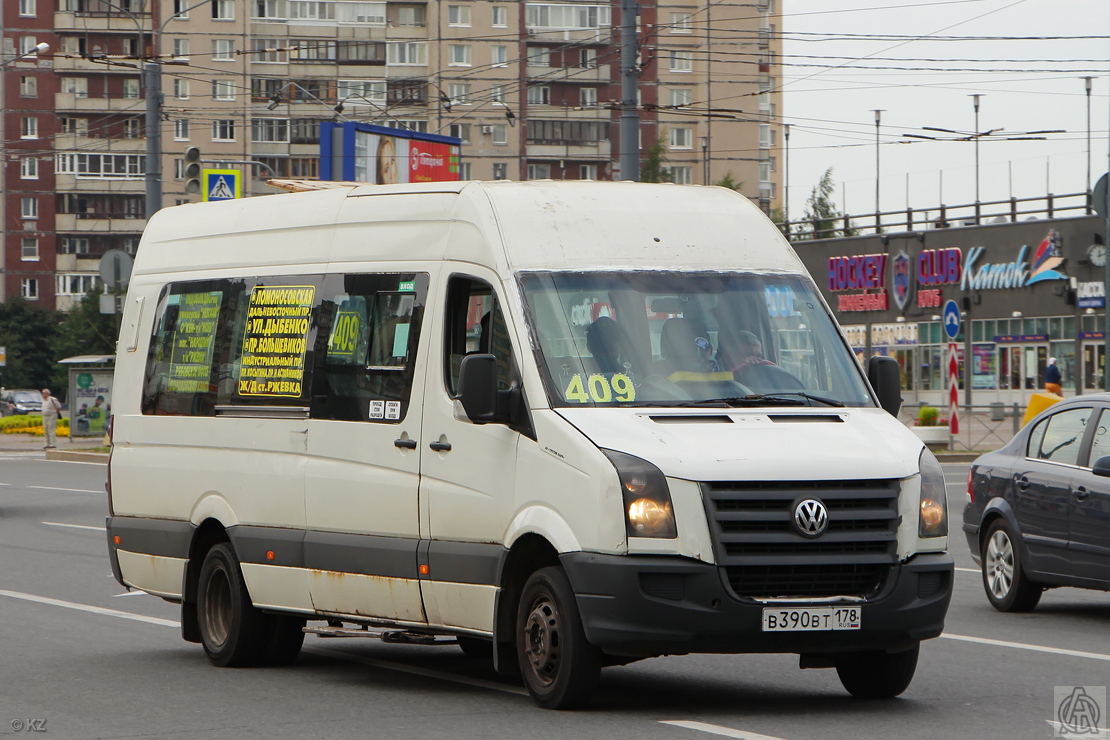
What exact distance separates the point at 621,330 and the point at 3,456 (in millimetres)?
37779

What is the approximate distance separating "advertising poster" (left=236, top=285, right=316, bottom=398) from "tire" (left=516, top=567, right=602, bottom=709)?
227 cm

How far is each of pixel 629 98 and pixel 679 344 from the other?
16.0 meters

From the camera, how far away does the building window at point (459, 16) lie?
10569 centimetres

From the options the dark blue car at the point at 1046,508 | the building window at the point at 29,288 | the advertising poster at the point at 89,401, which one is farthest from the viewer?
the building window at the point at 29,288

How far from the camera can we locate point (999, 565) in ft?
41.5

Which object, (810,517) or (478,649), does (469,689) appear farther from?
(810,517)

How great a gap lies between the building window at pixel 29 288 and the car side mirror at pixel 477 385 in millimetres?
110402

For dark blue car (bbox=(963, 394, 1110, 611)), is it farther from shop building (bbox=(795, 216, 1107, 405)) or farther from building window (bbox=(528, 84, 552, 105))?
building window (bbox=(528, 84, 552, 105))

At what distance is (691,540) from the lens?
7.34 m

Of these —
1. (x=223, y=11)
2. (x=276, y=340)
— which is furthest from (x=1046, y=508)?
(x=223, y=11)

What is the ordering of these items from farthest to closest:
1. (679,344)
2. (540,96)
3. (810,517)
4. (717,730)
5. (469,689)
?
(540,96) < (469,689) < (679,344) < (810,517) < (717,730)

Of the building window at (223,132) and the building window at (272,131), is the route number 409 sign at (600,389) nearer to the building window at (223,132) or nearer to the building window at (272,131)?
the building window at (272,131)

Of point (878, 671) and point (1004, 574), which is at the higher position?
point (878, 671)

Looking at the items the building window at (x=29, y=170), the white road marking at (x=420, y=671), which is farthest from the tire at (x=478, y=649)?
the building window at (x=29, y=170)
